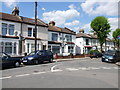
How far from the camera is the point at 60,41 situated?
31.5 meters

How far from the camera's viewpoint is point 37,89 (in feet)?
16.8

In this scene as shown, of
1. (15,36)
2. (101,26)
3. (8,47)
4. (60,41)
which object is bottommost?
(8,47)

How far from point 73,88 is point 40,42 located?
1994cm

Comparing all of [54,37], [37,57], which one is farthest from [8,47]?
[54,37]

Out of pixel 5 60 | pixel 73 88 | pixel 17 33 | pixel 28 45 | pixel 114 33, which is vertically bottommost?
pixel 73 88

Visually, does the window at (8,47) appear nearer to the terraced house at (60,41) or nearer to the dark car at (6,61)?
the dark car at (6,61)

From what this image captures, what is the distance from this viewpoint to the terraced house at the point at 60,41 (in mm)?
28750

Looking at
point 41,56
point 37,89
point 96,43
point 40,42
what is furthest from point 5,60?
point 96,43

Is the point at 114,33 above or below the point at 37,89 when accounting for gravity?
above

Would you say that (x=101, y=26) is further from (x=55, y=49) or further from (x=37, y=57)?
(x=37, y=57)

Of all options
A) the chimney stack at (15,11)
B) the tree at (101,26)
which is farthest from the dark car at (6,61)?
the tree at (101,26)

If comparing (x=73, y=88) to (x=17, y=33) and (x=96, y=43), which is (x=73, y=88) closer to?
(x=17, y=33)

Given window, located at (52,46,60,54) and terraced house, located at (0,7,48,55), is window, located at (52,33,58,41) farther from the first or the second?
terraced house, located at (0,7,48,55)

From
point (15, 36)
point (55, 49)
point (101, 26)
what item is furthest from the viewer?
point (101, 26)
